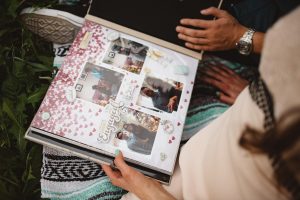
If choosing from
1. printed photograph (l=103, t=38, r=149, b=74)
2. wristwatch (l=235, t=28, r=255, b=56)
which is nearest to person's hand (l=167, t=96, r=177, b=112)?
printed photograph (l=103, t=38, r=149, b=74)

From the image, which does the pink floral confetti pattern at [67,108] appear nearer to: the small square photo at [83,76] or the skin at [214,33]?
the small square photo at [83,76]

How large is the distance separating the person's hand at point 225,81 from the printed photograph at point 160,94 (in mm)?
242

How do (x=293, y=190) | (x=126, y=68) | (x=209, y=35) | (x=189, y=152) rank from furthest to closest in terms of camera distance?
(x=209, y=35), (x=126, y=68), (x=189, y=152), (x=293, y=190)

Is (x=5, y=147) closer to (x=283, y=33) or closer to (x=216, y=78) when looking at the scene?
(x=216, y=78)

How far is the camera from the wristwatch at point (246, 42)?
1.12 m

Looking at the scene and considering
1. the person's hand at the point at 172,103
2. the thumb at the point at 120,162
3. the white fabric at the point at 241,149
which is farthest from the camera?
the person's hand at the point at 172,103

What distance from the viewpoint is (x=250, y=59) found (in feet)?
4.14

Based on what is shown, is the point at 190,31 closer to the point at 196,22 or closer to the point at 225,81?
the point at 196,22

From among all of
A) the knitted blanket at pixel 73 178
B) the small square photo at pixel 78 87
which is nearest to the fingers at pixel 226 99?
the knitted blanket at pixel 73 178

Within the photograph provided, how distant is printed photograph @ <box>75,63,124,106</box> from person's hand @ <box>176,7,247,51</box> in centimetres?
27

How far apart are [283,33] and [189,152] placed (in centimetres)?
41

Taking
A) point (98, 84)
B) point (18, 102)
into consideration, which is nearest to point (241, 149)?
point (98, 84)

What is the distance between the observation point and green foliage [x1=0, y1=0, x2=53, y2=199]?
1.12 m

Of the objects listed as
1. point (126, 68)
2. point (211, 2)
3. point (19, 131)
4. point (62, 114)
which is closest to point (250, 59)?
point (211, 2)
